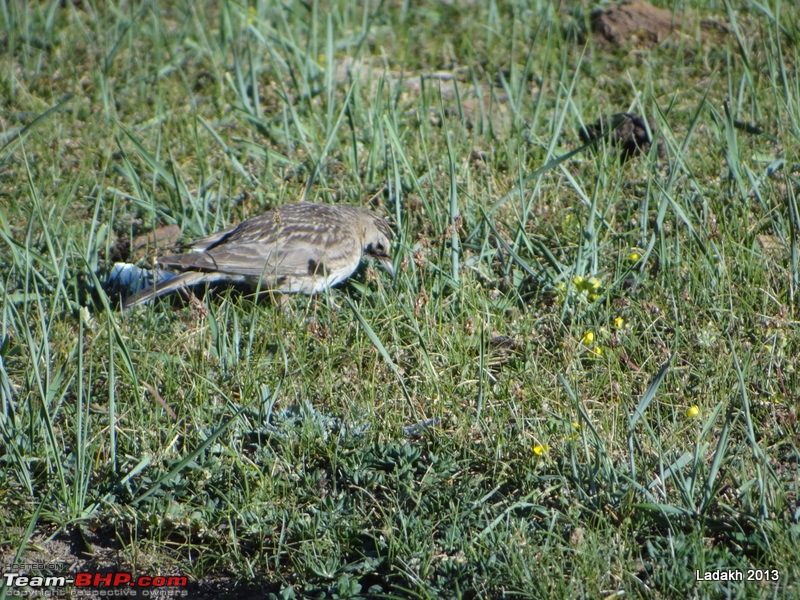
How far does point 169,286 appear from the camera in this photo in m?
5.04

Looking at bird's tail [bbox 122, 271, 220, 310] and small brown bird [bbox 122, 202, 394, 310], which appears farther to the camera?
small brown bird [bbox 122, 202, 394, 310]

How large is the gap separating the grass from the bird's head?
123 millimetres

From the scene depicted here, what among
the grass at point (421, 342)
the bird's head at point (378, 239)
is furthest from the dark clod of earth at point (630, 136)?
the bird's head at point (378, 239)

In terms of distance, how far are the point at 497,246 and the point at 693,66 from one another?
2.74 m

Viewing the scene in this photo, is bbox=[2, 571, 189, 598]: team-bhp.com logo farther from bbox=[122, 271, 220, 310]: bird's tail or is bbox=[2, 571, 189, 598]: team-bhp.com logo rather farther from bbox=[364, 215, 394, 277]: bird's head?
bbox=[364, 215, 394, 277]: bird's head

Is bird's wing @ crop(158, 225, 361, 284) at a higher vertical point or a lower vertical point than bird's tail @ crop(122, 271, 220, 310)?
higher

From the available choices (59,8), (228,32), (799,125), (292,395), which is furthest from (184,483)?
(59,8)

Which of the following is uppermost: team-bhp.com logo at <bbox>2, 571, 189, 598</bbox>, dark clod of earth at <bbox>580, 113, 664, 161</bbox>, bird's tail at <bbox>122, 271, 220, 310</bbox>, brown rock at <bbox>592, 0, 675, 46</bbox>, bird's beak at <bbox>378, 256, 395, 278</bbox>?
brown rock at <bbox>592, 0, 675, 46</bbox>

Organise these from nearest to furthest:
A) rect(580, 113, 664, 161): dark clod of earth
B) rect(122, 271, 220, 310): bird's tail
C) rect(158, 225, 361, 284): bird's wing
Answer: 1. rect(122, 271, 220, 310): bird's tail
2. rect(158, 225, 361, 284): bird's wing
3. rect(580, 113, 664, 161): dark clod of earth

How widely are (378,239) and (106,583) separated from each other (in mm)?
2527

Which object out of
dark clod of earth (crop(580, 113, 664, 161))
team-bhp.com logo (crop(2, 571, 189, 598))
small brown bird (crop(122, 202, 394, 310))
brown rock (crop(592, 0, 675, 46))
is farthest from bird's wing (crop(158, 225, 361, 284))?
brown rock (crop(592, 0, 675, 46))

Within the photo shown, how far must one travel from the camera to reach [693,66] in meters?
6.96

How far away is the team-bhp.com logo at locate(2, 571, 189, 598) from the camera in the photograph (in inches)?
142

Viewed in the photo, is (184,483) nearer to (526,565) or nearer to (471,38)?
(526,565)
